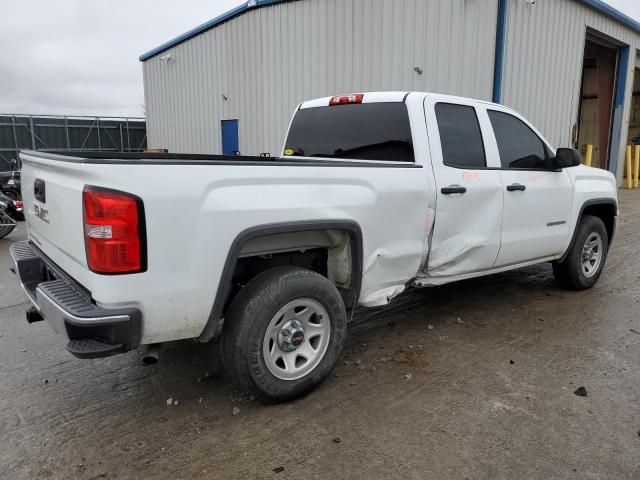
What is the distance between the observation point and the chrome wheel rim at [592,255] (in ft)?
18.3

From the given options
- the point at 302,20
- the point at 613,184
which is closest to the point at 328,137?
the point at 613,184

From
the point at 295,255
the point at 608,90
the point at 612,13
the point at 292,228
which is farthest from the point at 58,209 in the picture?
the point at 608,90

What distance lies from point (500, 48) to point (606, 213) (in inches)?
236

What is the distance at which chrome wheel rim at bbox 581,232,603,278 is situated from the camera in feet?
18.3

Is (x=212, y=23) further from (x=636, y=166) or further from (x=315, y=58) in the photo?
(x=636, y=166)

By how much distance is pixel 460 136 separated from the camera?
166 inches

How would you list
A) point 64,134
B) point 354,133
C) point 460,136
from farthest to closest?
point 64,134 < point 354,133 < point 460,136

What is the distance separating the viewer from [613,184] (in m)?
5.83

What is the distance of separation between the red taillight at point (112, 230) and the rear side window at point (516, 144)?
3214 mm

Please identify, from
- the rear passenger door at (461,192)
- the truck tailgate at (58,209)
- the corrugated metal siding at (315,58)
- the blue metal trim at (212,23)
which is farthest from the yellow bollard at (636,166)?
the truck tailgate at (58,209)

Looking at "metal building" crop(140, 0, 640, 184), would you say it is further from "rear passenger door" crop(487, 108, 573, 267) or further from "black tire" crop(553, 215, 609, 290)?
"rear passenger door" crop(487, 108, 573, 267)

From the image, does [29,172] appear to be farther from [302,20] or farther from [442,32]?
[302,20]

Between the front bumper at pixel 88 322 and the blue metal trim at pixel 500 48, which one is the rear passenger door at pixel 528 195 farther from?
the blue metal trim at pixel 500 48

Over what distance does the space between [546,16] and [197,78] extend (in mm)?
10083
